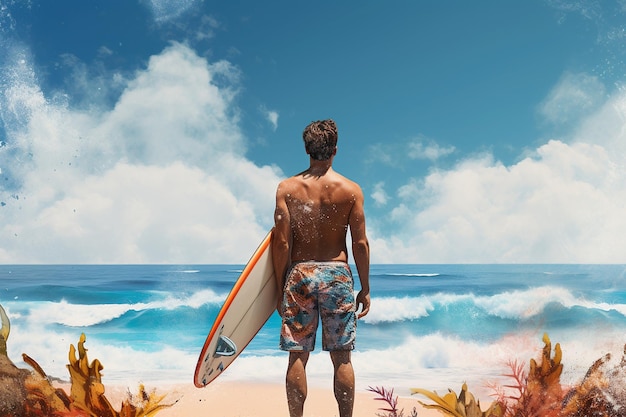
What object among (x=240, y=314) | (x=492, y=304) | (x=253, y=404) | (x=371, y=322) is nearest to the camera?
(x=240, y=314)

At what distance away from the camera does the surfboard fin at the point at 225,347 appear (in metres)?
4.46

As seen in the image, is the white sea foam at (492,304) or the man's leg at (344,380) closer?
the man's leg at (344,380)

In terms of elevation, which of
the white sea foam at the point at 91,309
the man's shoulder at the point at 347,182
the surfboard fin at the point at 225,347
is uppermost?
the man's shoulder at the point at 347,182

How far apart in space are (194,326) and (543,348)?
12.8m

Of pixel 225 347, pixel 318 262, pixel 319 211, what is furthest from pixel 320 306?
pixel 225 347

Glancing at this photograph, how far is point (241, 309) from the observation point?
4469 millimetres

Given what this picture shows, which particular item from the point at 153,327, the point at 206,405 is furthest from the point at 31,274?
the point at 206,405

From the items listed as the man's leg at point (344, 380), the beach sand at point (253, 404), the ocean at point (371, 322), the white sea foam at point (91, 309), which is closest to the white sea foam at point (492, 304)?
the ocean at point (371, 322)

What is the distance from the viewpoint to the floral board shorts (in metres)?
4.07

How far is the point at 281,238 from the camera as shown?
414cm

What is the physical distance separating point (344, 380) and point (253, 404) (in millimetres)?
2618

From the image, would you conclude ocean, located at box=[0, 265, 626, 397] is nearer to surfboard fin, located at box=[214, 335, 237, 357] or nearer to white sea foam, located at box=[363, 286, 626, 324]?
white sea foam, located at box=[363, 286, 626, 324]

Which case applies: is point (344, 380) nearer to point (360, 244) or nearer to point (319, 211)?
point (360, 244)

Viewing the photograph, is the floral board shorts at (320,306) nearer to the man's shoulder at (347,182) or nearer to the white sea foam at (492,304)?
the man's shoulder at (347,182)
